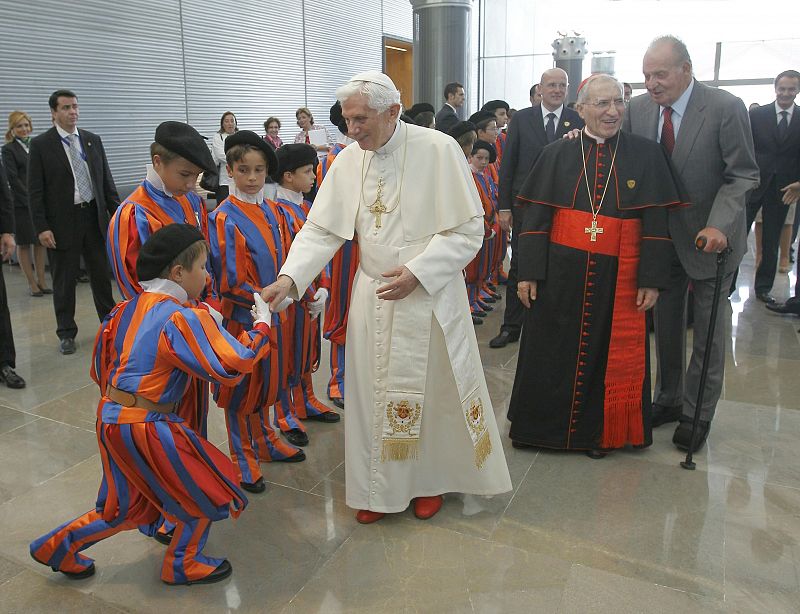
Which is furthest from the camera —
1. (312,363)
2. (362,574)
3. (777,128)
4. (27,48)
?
(27,48)

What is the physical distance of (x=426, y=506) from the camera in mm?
2969

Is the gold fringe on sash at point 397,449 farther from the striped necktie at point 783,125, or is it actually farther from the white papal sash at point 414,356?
the striped necktie at point 783,125

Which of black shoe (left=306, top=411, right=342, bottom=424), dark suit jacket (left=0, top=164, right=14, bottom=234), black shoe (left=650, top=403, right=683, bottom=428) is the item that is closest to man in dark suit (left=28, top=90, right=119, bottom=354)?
dark suit jacket (left=0, top=164, right=14, bottom=234)

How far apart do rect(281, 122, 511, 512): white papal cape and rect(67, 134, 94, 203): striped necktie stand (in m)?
3.22

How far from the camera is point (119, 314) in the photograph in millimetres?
2346

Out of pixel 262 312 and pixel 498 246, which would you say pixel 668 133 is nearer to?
pixel 262 312

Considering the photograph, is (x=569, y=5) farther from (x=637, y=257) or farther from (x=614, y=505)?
(x=614, y=505)

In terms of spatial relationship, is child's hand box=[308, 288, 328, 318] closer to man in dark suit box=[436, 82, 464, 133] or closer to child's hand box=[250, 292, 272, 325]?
child's hand box=[250, 292, 272, 325]

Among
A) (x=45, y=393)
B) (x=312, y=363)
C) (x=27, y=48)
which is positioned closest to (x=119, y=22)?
(x=27, y=48)

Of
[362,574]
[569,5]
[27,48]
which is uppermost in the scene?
[569,5]

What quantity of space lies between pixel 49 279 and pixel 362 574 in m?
6.51

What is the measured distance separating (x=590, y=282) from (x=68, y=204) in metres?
3.98

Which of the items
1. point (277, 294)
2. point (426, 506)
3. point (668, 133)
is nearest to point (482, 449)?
point (426, 506)

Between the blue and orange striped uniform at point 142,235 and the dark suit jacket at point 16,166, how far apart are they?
15.5ft
